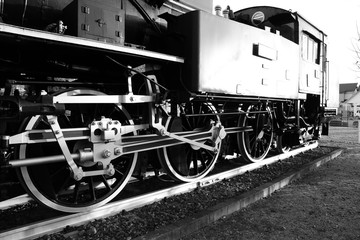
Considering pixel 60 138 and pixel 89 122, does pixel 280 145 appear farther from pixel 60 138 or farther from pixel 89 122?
pixel 60 138

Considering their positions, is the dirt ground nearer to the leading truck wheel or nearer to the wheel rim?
the leading truck wheel

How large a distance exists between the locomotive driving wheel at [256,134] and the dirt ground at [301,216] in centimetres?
88

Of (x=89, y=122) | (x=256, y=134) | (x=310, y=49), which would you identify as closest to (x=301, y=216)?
(x=256, y=134)

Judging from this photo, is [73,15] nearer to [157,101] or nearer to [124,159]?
[157,101]

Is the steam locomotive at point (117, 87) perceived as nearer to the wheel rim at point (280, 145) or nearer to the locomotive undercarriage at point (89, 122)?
the locomotive undercarriage at point (89, 122)

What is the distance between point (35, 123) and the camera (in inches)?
101

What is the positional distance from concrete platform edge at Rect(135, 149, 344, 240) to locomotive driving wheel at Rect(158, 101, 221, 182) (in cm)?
67

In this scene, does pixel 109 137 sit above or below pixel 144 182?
above

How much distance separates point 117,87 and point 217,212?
5.73 feet

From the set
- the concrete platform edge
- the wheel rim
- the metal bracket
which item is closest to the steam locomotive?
the metal bracket

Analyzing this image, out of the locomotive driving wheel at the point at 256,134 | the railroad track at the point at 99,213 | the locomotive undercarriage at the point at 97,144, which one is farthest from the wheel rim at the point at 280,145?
the railroad track at the point at 99,213

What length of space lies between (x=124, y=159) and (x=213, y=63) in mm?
1441

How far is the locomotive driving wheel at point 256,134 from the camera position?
4.75m

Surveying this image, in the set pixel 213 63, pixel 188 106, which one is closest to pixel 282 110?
pixel 188 106
